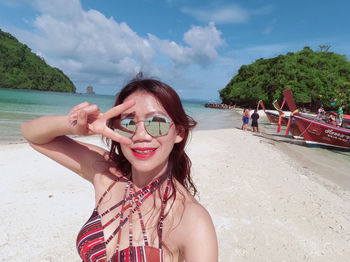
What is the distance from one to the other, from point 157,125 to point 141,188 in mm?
557

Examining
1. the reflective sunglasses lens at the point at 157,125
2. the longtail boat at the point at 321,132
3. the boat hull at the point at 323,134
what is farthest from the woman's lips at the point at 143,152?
the boat hull at the point at 323,134

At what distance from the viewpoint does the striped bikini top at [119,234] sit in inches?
53.2

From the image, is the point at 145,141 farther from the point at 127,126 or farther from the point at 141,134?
the point at 127,126

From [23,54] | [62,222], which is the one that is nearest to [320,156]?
[62,222]

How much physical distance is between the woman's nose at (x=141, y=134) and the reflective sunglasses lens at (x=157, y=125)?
0.9 inches

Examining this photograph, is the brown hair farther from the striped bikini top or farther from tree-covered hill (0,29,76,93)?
tree-covered hill (0,29,76,93)

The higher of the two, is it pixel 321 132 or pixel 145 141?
pixel 145 141

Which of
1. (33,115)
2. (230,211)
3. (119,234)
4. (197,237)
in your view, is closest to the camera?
(197,237)

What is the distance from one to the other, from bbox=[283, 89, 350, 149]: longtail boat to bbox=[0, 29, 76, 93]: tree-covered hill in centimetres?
15046

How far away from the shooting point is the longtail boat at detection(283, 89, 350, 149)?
13.1 m

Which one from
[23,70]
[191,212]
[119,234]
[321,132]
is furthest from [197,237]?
[23,70]

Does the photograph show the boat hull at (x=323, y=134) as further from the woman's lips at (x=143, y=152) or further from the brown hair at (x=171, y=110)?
the woman's lips at (x=143, y=152)

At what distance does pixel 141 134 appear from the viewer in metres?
1.43

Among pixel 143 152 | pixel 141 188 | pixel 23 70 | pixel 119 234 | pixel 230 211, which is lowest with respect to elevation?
pixel 230 211
